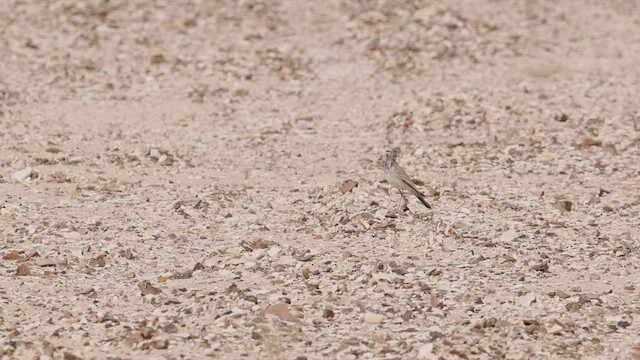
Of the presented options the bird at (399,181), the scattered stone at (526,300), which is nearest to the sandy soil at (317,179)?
the scattered stone at (526,300)

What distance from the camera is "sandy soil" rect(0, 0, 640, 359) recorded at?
8289 mm

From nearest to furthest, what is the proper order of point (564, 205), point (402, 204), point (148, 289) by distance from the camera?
point (148, 289) → point (402, 204) → point (564, 205)

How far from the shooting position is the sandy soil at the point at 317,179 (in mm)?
8289

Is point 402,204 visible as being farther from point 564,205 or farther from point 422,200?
point 564,205

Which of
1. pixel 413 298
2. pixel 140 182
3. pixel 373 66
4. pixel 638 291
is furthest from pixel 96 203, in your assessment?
pixel 373 66

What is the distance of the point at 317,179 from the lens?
12.7 metres

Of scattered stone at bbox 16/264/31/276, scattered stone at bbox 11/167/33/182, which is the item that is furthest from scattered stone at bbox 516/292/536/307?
scattered stone at bbox 11/167/33/182

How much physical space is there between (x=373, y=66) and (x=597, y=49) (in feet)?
14.8

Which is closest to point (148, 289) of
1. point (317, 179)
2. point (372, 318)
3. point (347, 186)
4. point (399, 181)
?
point (372, 318)

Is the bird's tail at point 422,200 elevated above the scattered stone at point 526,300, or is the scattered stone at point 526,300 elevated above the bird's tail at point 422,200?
the bird's tail at point 422,200

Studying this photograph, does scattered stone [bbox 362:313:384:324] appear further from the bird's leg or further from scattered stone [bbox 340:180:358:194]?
scattered stone [bbox 340:180:358:194]

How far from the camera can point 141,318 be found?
27.5ft

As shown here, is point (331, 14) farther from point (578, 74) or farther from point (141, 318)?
point (141, 318)

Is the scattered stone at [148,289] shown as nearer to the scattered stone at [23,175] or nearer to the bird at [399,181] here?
the bird at [399,181]
